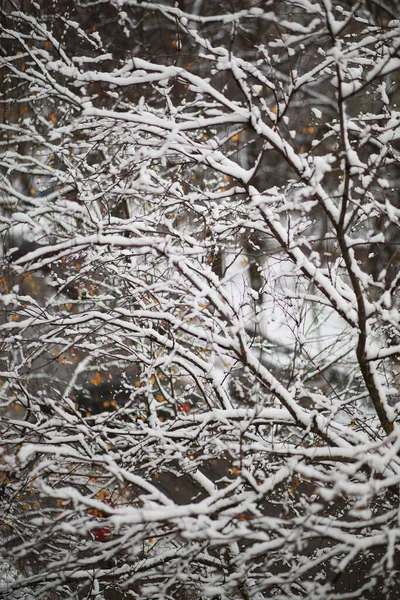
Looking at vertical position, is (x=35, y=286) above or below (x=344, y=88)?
below

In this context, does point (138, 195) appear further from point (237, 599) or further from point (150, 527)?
point (237, 599)

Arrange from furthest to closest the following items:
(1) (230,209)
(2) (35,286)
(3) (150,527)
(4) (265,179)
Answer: (4) (265,179)
(2) (35,286)
(1) (230,209)
(3) (150,527)

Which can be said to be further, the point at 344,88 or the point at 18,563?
the point at 18,563

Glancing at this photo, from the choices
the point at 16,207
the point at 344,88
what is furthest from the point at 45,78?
the point at 344,88

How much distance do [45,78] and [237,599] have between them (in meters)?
5.29

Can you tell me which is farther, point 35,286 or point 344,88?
point 35,286

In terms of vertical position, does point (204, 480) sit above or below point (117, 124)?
below

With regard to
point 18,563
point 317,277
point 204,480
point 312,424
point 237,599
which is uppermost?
point 317,277

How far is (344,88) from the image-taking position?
2.65 meters

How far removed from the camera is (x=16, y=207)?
637 centimetres

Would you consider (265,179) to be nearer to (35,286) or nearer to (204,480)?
(35,286)

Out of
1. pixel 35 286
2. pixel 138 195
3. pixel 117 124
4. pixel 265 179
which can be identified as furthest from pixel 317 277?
pixel 265 179

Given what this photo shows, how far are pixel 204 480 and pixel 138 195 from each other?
2.76 metres

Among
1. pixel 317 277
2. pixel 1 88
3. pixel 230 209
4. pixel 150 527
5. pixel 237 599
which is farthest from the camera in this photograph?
pixel 1 88
